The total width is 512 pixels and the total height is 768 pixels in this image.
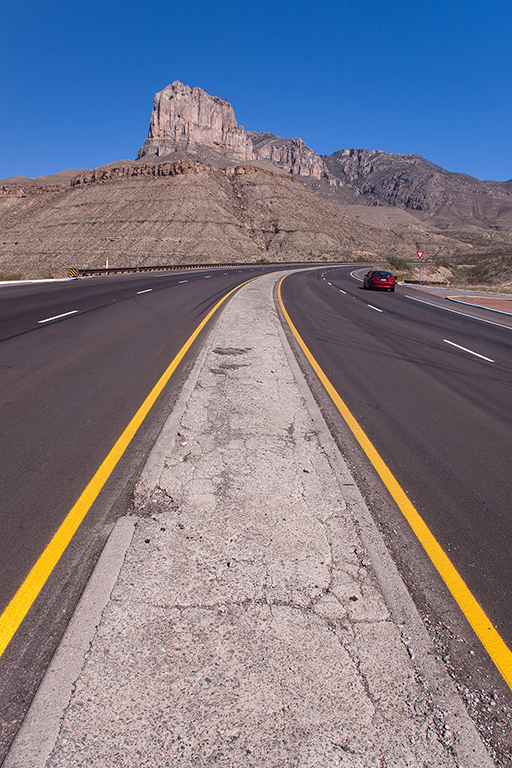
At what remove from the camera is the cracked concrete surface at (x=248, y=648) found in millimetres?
2076

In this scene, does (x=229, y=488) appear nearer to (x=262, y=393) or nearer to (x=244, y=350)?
(x=262, y=393)

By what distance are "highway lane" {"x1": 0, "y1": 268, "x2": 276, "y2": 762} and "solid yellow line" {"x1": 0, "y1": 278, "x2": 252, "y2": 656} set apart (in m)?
0.05

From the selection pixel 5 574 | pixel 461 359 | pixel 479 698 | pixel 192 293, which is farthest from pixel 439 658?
pixel 192 293

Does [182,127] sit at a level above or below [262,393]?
above

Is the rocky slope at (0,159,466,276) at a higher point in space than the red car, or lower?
higher

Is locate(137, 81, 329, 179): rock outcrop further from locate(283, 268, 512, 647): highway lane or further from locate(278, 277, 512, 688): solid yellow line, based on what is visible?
locate(278, 277, 512, 688): solid yellow line

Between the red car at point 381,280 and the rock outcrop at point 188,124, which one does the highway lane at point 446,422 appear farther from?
the rock outcrop at point 188,124

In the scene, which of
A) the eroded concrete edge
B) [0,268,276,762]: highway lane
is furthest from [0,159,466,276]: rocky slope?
the eroded concrete edge

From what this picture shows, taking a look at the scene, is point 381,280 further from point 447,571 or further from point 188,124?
point 188,124

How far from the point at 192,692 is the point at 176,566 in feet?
3.12

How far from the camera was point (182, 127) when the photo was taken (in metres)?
168

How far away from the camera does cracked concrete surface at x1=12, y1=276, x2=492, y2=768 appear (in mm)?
2076

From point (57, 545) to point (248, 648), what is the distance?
160cm

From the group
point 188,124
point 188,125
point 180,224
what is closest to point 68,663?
point 180,224
